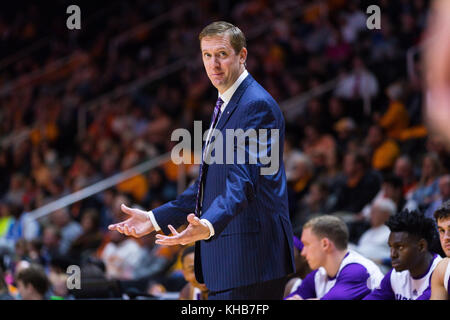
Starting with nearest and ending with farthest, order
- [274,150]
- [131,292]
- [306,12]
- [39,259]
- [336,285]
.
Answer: [274,150], [336,285], [131,292], [39,259], [306,12]

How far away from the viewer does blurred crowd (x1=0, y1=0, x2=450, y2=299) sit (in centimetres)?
652

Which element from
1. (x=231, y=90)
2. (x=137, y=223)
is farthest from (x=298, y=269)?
(x=231, y=90)

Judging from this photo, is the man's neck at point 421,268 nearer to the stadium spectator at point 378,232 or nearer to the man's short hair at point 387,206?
the stadium spectator at point 378,232

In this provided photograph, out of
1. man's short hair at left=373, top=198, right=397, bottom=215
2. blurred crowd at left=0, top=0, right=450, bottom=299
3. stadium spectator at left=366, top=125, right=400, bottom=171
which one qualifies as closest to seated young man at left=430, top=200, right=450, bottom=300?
blurred crowd at left=0, top=0, right=450, bottom=299

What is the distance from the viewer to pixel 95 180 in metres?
9.16

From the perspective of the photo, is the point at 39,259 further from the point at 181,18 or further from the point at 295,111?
the point at 181,18

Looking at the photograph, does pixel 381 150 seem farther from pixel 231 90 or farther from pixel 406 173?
pixel 231 90

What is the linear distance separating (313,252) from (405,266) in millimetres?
679

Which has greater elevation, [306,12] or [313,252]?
[306,12]

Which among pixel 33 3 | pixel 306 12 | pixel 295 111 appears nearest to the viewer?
pixel 295 111

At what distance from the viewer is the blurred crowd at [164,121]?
257 inches

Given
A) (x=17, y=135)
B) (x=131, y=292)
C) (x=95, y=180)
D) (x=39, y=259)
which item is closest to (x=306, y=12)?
(x=95, y=180)

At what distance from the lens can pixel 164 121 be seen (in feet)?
31.5

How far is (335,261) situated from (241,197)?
6.19 ft
